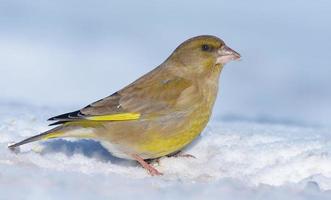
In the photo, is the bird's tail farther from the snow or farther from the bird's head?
the bird's head

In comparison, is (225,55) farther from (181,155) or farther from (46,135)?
(46,135)

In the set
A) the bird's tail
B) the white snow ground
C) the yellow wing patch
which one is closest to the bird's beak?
the white snow ground

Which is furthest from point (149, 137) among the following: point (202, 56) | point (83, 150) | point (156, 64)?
point (156, 64)

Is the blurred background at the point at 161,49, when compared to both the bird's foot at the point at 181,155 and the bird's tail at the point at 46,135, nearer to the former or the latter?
the bird's foot at the point at 181,155

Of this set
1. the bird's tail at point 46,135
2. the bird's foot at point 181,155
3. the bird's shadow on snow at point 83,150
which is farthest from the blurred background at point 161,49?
the bird's tail at point 46,135

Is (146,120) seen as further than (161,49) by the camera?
No

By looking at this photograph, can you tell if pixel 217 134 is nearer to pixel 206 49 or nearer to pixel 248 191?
pixel 206 49
